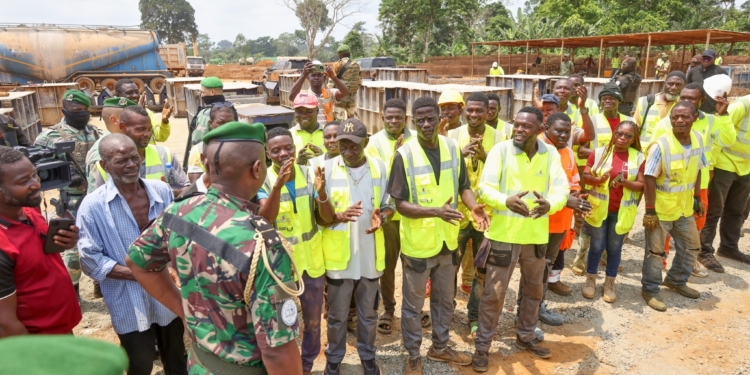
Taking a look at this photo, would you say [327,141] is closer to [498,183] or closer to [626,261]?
[498,183]

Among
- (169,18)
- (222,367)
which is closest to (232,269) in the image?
(222,367)

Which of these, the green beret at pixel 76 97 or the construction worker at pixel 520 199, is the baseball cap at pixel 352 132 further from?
the green beret at pixel 76 97

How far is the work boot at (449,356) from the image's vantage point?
394 centimetres

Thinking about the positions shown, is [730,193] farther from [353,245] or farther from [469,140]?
[353,245]

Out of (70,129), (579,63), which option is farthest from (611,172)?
(579,63)

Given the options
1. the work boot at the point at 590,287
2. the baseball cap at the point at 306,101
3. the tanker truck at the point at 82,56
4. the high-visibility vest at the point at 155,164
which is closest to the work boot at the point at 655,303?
the work boot at the point at 590,287

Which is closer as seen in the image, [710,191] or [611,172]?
[611,172]

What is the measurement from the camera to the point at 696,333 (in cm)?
448

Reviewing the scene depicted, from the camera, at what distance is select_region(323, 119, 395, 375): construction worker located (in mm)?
3568

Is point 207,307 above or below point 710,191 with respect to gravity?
above

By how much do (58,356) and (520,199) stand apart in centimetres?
325

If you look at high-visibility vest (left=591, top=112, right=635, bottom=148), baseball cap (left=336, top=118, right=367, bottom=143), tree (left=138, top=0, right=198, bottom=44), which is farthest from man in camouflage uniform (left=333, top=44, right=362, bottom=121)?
tree (left=138, top=0, right=198, bottom=44)

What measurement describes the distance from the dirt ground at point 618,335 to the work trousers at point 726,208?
0.61 meters

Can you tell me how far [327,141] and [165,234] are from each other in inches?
85.8
